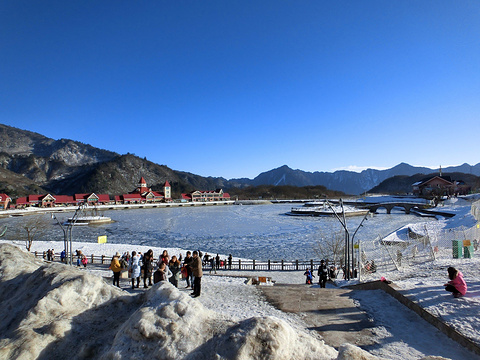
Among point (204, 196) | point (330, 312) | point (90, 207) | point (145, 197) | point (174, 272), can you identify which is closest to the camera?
point (330, 312)

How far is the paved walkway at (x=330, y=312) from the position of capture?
603 centimetres

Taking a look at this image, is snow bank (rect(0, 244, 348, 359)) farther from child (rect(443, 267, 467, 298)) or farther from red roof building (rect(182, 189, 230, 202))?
red roof building (rect(182, 189, 230, 202))

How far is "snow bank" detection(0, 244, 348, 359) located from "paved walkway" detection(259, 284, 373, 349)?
112 inches

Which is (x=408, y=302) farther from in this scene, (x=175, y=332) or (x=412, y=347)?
(x=175, y=332)

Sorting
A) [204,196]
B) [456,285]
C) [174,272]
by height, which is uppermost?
[204,196]

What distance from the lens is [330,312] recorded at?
7.51 meters

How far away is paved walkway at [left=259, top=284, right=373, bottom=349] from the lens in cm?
603

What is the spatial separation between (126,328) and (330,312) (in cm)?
542

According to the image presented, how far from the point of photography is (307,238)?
40.2m

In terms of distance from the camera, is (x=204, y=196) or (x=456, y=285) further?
(x=204, y=196)

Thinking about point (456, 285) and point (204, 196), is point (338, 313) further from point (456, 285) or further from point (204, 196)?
point (204, 196)

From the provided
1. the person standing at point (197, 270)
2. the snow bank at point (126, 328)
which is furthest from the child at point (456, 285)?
the person standing at point (197, 270)

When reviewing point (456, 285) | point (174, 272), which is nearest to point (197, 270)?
point (174, 272)

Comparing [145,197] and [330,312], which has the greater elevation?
[145,197]
